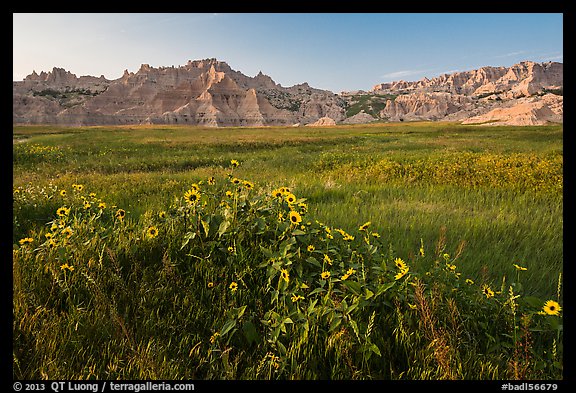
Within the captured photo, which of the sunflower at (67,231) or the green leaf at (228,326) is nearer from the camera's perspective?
the green leaf at (228,326)

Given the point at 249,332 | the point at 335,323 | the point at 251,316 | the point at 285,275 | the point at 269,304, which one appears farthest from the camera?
the point at 269,304

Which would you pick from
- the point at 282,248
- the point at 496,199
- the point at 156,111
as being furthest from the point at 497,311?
the point at 156,111

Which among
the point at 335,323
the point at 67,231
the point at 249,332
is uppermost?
the point at 67,231

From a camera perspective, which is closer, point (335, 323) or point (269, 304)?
point (335, 323)

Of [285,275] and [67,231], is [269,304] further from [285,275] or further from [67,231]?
[67,231]

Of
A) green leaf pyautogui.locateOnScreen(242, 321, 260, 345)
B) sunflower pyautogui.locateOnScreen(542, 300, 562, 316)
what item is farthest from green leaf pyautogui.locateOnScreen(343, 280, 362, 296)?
sunflower pyautogui.locateOnScreen(542, 300, 562, 316)

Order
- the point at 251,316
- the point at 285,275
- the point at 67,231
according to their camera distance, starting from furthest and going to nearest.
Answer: the point at 67,231
the point at 285,275
the point at 251,316

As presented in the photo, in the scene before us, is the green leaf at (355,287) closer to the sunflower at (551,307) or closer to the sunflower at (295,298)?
the sunflower at (295,298)

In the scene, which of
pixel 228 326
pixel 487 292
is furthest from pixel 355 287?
pixel 487 292

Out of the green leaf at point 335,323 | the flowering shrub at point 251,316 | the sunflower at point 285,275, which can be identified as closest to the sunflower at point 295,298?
the flowering shrub at point 251,316

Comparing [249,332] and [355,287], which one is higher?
[355,287]

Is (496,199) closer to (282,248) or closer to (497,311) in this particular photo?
(497,311)

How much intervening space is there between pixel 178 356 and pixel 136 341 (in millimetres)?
352

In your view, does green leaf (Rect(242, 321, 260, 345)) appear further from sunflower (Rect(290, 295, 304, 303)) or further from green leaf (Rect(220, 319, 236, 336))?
sunflower (Rect(290, 295, 304, 303))
